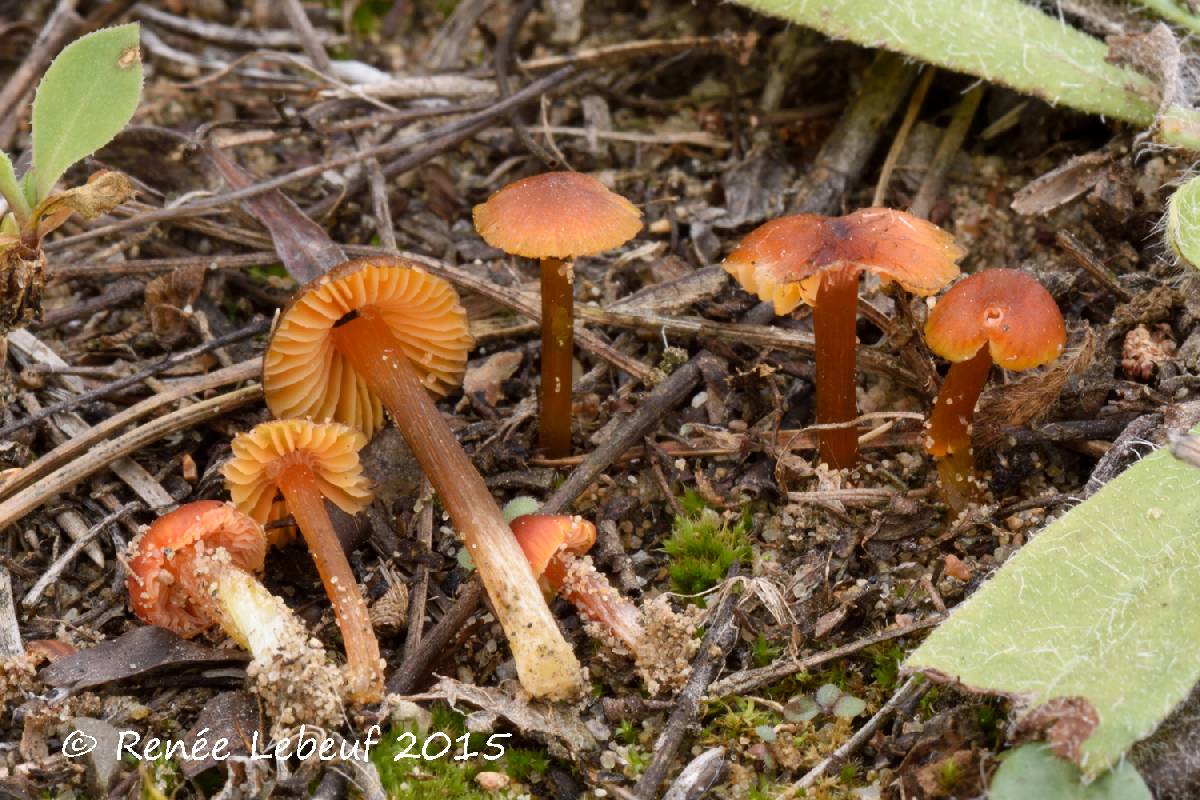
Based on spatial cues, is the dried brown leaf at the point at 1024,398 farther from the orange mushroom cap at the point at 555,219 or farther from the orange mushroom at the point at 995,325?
the orange mushroom cap at the point at 555,219

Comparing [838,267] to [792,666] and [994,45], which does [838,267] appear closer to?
[792,666]

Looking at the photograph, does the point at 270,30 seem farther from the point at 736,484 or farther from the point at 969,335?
the point at 969,335

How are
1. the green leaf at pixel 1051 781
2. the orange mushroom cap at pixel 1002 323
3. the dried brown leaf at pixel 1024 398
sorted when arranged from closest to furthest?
the green leaf at pixel 1051 781, the orange mushroom cap at pixel 1002 323, the dried brown leaf at pixel 1024 398

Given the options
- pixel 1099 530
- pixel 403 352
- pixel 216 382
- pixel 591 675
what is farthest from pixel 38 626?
pixel 1099 530

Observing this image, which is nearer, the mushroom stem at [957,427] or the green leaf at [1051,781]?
the green leaf at [1051,781]

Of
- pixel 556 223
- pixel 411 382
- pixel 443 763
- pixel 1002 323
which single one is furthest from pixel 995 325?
pixel 443 763

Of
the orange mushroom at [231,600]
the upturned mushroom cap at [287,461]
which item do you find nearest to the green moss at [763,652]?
the orange mushroom at [231,600]
